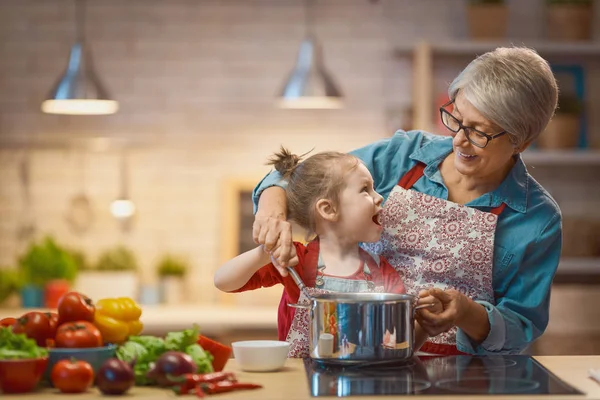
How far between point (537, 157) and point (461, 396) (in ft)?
11.2

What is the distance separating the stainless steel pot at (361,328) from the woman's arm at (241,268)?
25 centimetres

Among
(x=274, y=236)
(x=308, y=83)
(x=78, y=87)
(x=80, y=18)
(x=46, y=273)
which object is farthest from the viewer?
(x=80, y=18)

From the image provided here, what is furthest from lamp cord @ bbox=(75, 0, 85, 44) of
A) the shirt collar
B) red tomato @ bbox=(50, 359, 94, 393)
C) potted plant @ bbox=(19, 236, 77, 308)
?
red tomato @ bbox=(50, 359, 94, 393)

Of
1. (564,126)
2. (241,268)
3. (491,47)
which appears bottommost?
(241,268)

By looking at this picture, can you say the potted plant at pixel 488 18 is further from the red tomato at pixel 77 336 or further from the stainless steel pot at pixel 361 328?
the red tomato at pixel 77 336

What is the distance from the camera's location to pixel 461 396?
5.44ft

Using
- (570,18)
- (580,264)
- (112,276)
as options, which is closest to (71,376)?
(112,276)

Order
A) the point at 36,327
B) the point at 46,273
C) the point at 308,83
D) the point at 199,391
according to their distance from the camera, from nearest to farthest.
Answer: the point at 199,391, the point at 36,327, the point at 308,83, the point at 46,273

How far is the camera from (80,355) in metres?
1.76

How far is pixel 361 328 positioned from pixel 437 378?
0.18m

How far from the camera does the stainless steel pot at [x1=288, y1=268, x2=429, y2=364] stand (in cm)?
186

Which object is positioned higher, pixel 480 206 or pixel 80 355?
pixel 480 206

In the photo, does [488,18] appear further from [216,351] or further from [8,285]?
[216,351]

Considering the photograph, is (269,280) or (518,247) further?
(518,247)
